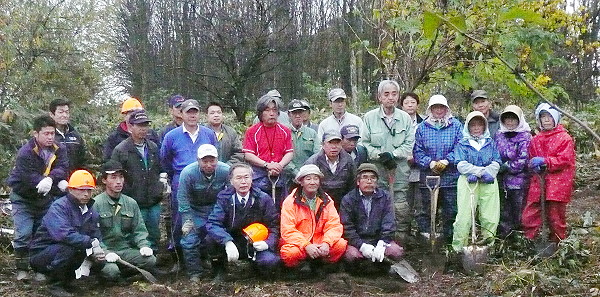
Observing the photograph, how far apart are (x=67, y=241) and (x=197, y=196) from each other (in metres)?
1.29

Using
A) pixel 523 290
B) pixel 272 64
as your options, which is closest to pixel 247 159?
pixel 523 290

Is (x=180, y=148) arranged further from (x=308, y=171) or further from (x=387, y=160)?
(x=387, y=160)

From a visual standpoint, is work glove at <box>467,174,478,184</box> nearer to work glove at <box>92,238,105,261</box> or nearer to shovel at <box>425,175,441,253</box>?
shovel at <box>425,175,441,253</box>

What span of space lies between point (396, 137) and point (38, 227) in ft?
12.1

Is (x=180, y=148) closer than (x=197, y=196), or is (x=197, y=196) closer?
(x=197, y=196)

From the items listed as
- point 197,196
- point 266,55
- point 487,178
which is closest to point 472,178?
point 487,178

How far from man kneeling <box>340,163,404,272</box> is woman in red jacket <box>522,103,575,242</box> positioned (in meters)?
1.39

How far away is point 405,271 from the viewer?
554 centimetres

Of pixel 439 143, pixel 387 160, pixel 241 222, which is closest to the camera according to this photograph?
pixel 241 222

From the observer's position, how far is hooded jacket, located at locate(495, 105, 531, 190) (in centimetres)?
596

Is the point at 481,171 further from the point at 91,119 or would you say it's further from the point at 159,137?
the point at 91,119

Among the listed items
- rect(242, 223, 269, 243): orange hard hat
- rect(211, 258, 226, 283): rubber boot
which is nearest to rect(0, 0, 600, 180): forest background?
rect(242, 223, 269, 243): orange hard hat

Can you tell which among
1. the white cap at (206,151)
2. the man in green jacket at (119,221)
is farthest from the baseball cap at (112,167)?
the white cap at (206,151)

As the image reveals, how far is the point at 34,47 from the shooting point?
8406 millimetres
